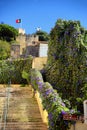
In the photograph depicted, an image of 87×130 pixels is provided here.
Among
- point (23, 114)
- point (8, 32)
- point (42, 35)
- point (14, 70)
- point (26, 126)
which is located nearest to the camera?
point (26, 126)

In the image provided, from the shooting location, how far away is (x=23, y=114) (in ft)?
52.0

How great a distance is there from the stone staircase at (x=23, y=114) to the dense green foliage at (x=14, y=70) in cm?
664

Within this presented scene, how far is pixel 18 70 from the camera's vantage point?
26.9 meters

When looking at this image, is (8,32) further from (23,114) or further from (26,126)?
(26,126)

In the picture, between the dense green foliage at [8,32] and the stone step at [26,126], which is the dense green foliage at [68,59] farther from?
the dense green foliage at [8,32]

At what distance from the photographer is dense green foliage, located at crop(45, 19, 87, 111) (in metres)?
18.7

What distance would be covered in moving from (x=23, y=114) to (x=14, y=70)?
446 inches

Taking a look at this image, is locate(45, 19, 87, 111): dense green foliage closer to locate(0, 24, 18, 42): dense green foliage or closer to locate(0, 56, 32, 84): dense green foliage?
locate(0, 56, 32, 84): dense green foliage

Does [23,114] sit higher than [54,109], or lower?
lower

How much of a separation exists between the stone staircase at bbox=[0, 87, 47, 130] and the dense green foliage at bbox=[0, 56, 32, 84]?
21.8 feet

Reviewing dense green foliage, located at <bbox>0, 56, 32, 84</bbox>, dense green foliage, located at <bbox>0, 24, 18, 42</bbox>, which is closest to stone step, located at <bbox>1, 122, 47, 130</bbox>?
dense green foliage, located at <bbox>0, 56, 32, 84</bbox>

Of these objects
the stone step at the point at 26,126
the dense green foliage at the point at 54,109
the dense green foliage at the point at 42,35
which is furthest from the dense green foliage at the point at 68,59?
the dense green foliage at the point at 42,35

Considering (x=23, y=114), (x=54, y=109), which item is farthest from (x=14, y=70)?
(x=54, y=109)

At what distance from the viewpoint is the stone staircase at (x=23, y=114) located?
1438 centimetres
